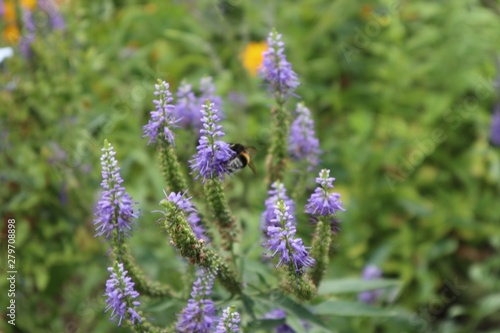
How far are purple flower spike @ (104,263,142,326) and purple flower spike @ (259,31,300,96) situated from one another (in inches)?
28.7

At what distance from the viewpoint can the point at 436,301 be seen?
392 centimetres

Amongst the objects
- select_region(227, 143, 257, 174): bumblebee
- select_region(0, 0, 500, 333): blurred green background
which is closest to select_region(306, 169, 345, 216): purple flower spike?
select_region(227, 143, 257, 174): bumblebee

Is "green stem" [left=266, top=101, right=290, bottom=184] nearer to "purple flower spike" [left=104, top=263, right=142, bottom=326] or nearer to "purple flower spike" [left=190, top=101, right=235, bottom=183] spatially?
Answer: "purple flower spike" [left=190, top=101, right=235, bottom=183]

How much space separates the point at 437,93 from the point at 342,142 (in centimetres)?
77

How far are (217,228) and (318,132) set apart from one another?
2690mm

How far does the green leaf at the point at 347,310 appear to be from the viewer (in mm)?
2176

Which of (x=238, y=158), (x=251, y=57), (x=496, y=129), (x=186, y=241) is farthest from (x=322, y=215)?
(x=251, y=57)

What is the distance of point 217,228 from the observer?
2025 mm

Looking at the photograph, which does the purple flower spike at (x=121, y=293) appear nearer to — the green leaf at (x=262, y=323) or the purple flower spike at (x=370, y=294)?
the green leaf at (x=262, y=323)

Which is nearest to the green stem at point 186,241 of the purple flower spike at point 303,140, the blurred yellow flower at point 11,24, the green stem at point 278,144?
the green stem at point 278,144

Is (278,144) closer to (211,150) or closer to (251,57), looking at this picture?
(211,150)

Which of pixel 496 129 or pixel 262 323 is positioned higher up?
pixel 262 323

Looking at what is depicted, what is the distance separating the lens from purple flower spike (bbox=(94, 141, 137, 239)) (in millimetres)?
1709

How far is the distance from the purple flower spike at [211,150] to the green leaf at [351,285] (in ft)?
2.40
